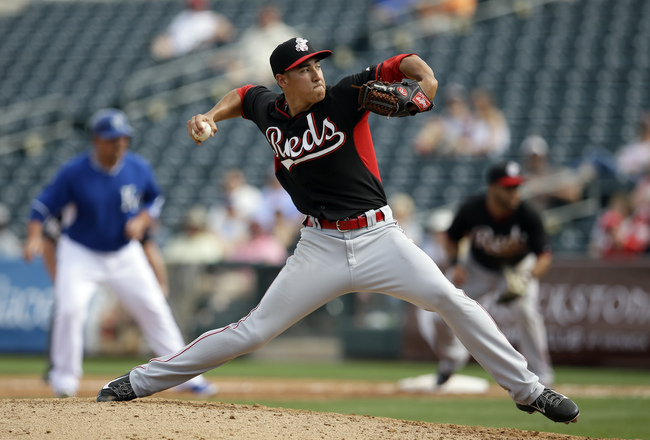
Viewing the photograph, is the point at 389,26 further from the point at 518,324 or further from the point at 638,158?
the point at 518,324

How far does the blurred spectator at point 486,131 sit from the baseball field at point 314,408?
4.29 meters

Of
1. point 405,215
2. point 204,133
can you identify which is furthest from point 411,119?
point 204,133

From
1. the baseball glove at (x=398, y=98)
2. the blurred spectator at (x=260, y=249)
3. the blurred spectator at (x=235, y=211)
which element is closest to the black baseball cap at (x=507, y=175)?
the baseball glove at (x=398, y=98)

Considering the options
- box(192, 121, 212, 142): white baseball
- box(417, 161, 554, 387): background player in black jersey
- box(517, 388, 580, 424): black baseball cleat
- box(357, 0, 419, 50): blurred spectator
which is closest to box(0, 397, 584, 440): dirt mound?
box(517, 388, 580, 424): black baseball cleat

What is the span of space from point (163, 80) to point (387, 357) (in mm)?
9637

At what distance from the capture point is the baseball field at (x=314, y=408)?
4.37 m

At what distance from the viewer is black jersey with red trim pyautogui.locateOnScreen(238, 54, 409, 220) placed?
4656mm

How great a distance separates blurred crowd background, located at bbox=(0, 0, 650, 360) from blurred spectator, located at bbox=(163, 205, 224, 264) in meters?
0.03

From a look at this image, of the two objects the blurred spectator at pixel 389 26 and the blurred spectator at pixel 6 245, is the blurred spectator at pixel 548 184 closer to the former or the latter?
the blurred spectator at pixel 389 26

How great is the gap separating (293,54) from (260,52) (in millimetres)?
12577

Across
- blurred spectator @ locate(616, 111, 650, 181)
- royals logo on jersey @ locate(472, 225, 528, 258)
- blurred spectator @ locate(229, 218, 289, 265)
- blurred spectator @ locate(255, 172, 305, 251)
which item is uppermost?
blurred spectator @ locate(616, 111, 650, 181)

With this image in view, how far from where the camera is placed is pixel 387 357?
465 inches

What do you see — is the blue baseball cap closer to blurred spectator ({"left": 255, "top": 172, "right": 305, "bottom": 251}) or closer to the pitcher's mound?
the pitcher's mound

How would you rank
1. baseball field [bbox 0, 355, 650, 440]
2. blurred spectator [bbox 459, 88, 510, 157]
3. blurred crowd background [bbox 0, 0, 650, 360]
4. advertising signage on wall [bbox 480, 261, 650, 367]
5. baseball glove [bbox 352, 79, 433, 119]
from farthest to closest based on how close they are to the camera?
1. blurred spectator [bbox 459, 88, 510, 157]
2. blurred crowd background [bbox 0, 0, 650, 360]
3. advertising signage on wall [bbox 480, 261, 650, 367]
4. baseball field [bbox 0, 355, 650, 440]
5. baseball glove [bbox 352, 79, 433, 119]
